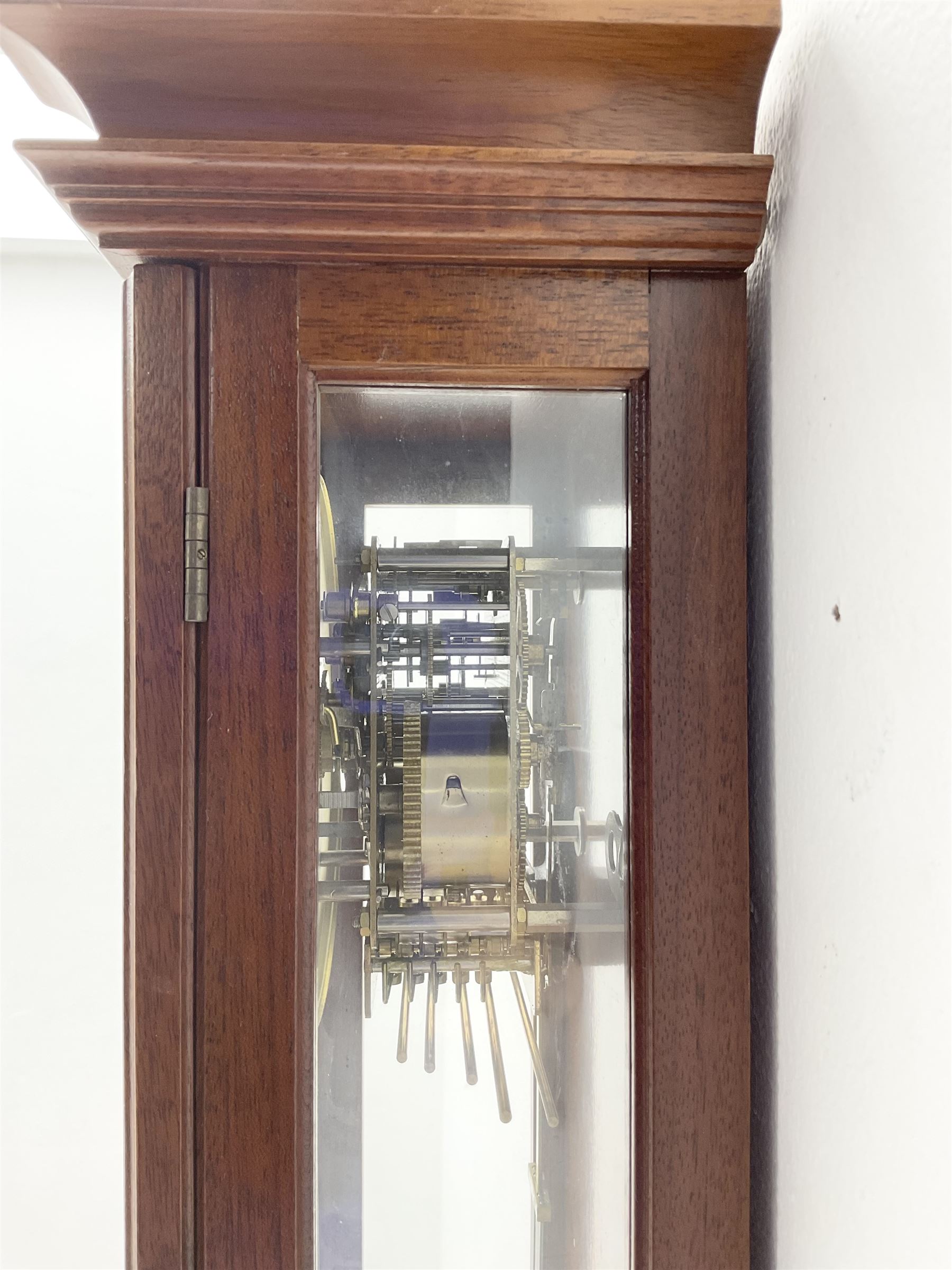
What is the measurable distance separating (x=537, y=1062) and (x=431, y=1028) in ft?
0.24

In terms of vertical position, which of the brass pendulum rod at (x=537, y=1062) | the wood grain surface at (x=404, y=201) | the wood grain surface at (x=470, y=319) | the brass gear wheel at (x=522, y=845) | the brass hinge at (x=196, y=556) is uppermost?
the wood grain surface at (x=404, y=201)

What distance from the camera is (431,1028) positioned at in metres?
0.53

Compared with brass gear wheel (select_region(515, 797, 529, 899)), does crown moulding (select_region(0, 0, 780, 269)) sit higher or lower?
higher

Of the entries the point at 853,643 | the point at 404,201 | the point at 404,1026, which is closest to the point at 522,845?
the point at 404,1026

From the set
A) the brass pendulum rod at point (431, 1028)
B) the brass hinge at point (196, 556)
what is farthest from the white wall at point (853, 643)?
the brass hinge at point (196, 556)

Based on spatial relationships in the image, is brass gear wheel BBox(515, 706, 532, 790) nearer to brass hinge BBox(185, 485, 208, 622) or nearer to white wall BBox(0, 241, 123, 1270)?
brass hinge BBox(185, 485, 208, 622)

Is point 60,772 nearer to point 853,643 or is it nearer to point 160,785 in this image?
point 160,785

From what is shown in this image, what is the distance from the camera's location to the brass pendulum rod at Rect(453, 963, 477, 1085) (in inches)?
20.8

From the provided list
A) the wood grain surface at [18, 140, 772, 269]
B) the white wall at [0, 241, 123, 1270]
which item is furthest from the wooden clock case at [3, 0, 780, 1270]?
the white wall at [0, 241, 123, 1270]

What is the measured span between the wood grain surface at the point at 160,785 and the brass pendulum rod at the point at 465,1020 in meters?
0.16

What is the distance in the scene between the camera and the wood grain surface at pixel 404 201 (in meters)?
0.47

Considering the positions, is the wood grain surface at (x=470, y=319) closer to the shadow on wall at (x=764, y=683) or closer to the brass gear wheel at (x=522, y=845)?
the shadow on wall at (x=764, y=683)

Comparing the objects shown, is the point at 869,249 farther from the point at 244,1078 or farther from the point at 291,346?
the point at 244,1078

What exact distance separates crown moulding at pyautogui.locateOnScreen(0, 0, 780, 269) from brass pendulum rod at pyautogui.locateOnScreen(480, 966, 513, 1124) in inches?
18.0
